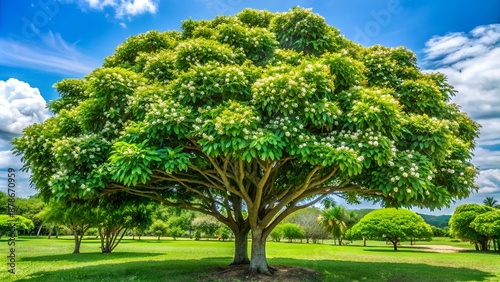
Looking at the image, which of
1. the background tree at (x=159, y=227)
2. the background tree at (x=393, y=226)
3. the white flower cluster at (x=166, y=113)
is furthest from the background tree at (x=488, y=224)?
the background tree at (x=159, y=227)

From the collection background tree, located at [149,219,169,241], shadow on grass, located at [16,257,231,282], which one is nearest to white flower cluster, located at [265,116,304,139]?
shadow on grass, located at [16,257,231,282]

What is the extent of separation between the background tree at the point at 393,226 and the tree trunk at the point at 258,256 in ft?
101

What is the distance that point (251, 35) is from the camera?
12.7m

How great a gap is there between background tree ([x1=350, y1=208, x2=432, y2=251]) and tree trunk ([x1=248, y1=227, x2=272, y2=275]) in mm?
30709

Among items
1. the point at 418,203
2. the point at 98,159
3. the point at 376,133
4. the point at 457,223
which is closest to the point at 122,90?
the point at 98,159

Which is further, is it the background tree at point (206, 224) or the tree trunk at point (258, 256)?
the background tree at point (206, 224)

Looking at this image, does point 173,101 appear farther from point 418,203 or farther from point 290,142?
point 418,203

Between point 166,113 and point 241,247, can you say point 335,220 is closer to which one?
point 241,247

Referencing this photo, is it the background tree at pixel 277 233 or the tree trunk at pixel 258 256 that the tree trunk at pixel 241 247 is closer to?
the tree trunk at pixel 258 256

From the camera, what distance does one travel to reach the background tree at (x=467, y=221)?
39906mm

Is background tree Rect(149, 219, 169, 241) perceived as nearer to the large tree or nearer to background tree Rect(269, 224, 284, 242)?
background tree Rect(269, 224, 284, 242)

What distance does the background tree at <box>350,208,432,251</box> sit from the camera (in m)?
40.4

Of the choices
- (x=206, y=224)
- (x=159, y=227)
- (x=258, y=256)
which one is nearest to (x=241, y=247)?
(x=258, y=256)

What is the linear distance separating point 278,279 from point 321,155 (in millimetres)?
5926
